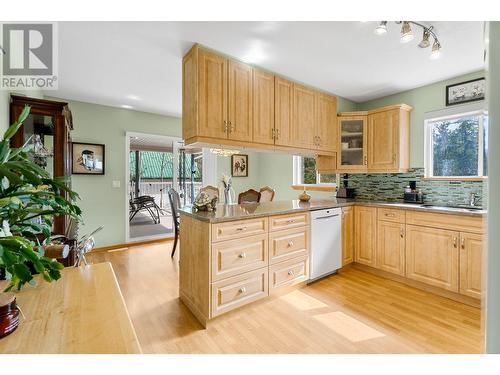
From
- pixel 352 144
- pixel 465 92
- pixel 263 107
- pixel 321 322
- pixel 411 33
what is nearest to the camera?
pixel 411 33

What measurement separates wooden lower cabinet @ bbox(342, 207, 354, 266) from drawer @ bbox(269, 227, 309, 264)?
71 cm

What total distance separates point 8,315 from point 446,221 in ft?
10.5

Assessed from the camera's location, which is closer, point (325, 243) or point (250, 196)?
point (325, 243)

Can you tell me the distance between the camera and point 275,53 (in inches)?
92.4

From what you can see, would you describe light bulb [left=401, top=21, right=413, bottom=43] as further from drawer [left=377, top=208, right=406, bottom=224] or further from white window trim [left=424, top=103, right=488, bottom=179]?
drawer [left=377, top=208, right=406, bottom=224]

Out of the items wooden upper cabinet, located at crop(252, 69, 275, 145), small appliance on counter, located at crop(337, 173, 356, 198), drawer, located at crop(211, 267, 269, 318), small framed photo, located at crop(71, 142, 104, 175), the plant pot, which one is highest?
wooden upper cabinet, located at crop(252, 69, 275, 145)

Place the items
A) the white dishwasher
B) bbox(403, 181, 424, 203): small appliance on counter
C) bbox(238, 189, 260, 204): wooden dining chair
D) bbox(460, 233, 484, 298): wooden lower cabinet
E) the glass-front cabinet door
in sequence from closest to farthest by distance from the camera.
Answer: bbox(460, 233, 484, 298): wooden lower cabinet, the white dishwasher, bbox(403, 181, 424, 203): small appliance on counter, the glass-front cabinet door, bbox(238, 189, 260, 204): wooden dining chair

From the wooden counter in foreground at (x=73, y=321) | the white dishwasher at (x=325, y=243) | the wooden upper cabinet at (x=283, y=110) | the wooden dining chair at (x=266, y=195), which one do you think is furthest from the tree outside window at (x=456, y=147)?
the wooden counter in foreground at (x=73, y=321)

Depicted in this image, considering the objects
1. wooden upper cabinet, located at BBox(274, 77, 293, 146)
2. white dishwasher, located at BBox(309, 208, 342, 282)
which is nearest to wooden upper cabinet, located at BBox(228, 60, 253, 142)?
wooden upper cabinet, located at BBox(274, 77, 293, 146)

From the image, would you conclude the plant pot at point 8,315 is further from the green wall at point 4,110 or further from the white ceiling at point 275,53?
the white ceiling at point 275,53

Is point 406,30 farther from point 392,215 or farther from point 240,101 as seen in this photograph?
point 392,215

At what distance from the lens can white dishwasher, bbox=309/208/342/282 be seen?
8.88ft

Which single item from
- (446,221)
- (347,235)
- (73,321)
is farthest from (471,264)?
(73,321)
